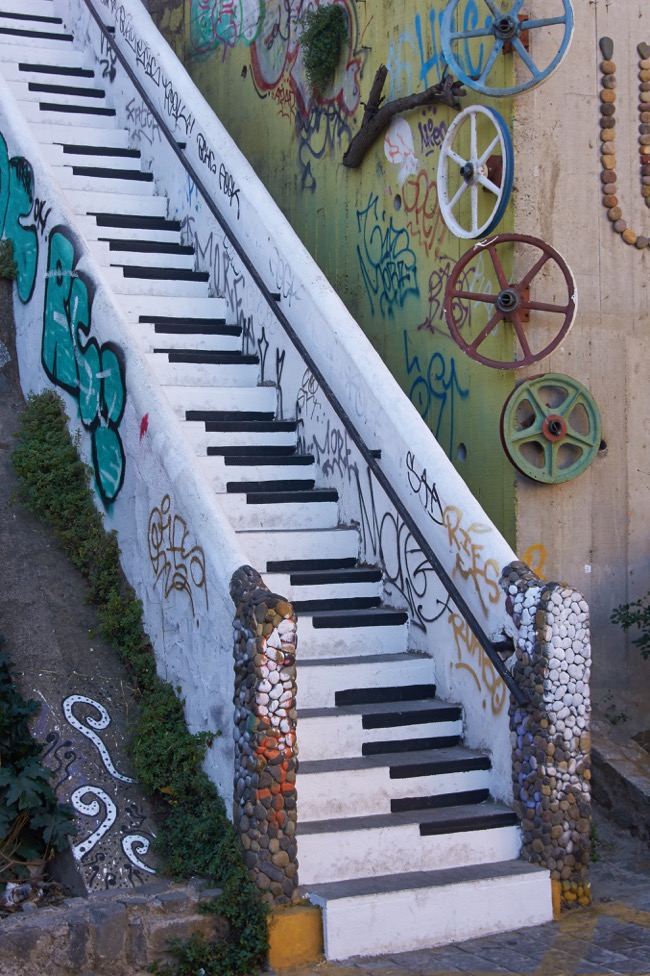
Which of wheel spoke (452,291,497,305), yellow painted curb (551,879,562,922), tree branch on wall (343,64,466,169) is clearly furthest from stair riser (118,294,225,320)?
yellow painted curb (551,879,562,922)

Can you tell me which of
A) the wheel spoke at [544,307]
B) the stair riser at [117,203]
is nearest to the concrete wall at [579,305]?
the wheel spoke at [544,307]

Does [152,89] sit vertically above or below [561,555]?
above

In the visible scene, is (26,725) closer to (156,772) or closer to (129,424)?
(156,772)

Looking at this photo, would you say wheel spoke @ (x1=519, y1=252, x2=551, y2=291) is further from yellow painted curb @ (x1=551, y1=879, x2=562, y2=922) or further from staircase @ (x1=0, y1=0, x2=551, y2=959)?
yellow painted curb @ (x1=551, y1=879, x2=562, y2=922)

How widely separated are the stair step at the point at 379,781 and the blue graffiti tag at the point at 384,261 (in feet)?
12.0

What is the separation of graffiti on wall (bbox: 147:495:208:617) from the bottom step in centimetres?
180

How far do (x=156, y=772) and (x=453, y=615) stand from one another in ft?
6.41

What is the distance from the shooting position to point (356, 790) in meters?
6.61

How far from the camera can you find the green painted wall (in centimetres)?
858

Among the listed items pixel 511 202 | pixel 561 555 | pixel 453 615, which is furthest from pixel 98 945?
pixel 511 202

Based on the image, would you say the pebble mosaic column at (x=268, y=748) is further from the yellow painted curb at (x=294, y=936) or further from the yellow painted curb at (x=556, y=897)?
the yellow painted curb at (x=556, y=897)

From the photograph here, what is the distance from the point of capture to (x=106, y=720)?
23.5ft

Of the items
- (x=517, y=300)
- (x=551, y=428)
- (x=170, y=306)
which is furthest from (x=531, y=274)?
(x=170, y=306)

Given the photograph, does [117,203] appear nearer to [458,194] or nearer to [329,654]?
[458,194]
